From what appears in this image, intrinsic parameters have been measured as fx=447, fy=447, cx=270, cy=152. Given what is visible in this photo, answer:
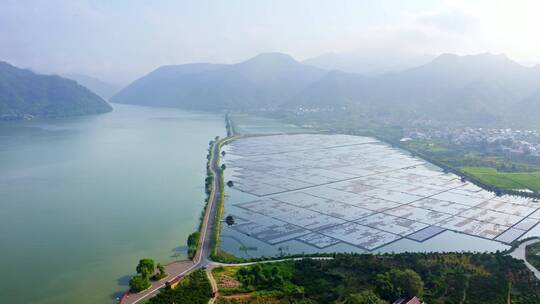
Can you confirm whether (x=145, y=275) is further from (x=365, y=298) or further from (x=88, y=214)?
(x=88, y=214)

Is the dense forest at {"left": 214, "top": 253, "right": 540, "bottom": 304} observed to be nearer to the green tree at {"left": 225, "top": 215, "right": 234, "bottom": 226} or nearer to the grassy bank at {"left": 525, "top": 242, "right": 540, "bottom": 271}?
the grassy bank at {"left": 525, "top": 242, "right": 540, "bottom": 271}

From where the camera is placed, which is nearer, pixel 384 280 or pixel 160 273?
pixel 384 280

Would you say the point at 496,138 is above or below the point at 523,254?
above

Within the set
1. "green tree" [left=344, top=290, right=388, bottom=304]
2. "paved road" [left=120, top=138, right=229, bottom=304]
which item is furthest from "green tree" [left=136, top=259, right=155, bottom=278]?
"green tree" [left=344, top=290, right=388, bottom=304]

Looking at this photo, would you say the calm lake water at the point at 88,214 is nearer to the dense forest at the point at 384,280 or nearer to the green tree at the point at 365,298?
the dense forest at the point at 384,280

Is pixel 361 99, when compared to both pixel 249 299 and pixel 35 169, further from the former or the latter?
pixel 249 299

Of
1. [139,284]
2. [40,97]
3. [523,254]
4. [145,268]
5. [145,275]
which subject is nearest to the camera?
[139,284]

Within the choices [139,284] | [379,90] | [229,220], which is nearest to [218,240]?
[229,220]

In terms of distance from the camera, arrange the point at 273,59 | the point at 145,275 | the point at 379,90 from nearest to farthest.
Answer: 1. the point at 145,275
2. the point at 379,90
3. the point at 273,59

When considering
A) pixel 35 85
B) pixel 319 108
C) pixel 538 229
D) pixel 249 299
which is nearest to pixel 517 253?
pixel 538 229
